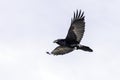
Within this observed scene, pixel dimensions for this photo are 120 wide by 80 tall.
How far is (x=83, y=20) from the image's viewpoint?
2130 centimetres

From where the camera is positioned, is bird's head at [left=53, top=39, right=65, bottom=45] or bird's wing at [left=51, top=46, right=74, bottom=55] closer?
bird's wing at [left=51, top=46, right=74, bottom=55]

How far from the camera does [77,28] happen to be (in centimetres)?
2077

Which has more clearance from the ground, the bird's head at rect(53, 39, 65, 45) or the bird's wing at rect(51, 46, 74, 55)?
the bird's head at rect(53, 39, 65, 45)

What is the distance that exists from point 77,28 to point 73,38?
0.77 m

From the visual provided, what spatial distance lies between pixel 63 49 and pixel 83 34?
5.62ft

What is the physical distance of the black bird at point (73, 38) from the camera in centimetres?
1958

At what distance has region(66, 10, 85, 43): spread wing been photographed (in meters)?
20.5

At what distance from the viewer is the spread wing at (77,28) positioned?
20469mm

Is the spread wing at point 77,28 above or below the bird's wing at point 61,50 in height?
above

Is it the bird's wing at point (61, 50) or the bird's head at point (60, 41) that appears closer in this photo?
the bird's wing at point (61, 50)

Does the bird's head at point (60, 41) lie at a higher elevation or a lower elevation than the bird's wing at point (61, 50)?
higher

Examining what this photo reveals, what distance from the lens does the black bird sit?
19.6 metres

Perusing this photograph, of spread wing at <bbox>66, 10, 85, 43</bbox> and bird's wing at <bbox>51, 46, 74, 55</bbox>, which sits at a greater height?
spread wing at <bbox>66, 10, 85, 43</bbox>

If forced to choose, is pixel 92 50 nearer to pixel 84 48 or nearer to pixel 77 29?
pixel 84 48
